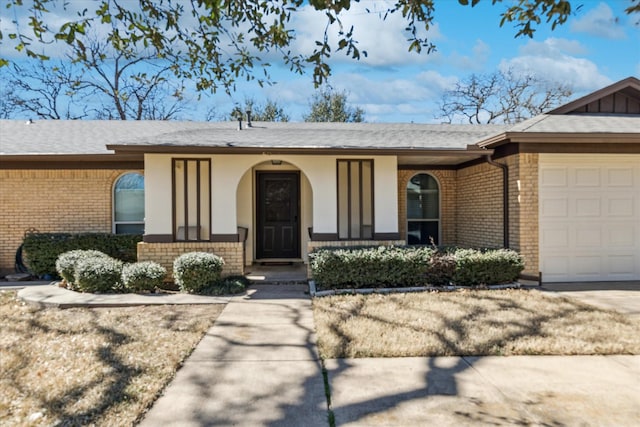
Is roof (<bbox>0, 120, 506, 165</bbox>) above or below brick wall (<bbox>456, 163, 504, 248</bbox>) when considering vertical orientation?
above

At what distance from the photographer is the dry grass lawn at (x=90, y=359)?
11.0 ft

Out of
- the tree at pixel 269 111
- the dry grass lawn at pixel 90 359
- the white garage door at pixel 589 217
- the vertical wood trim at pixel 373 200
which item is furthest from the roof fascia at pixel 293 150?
the tree at pixel 269 111

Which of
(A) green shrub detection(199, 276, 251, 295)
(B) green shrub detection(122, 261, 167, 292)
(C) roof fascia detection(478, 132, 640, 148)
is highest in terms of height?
(C) roof fascia detection(478, 132, 640, 148)

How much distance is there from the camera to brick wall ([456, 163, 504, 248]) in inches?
361

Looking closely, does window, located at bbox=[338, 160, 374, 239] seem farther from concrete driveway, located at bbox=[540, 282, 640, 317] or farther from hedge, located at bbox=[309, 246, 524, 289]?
concrete driveway, located at bbox=[540, 282, 640, 317]

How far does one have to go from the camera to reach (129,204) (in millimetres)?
10516

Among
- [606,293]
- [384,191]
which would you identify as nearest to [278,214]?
[384,191]

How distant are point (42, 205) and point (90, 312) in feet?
16.9

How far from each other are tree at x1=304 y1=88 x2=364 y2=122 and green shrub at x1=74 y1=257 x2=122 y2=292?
2177 centimetres

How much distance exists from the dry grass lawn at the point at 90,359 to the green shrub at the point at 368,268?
1935 millimetres

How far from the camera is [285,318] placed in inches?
239

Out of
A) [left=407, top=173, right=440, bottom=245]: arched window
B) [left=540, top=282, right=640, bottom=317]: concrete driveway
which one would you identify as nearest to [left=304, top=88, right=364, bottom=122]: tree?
[left=407, top=173, right=440, bottom=245]: arched window

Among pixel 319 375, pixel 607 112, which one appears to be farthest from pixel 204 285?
pixel 607 112

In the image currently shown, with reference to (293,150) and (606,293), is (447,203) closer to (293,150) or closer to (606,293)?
(606,293)
